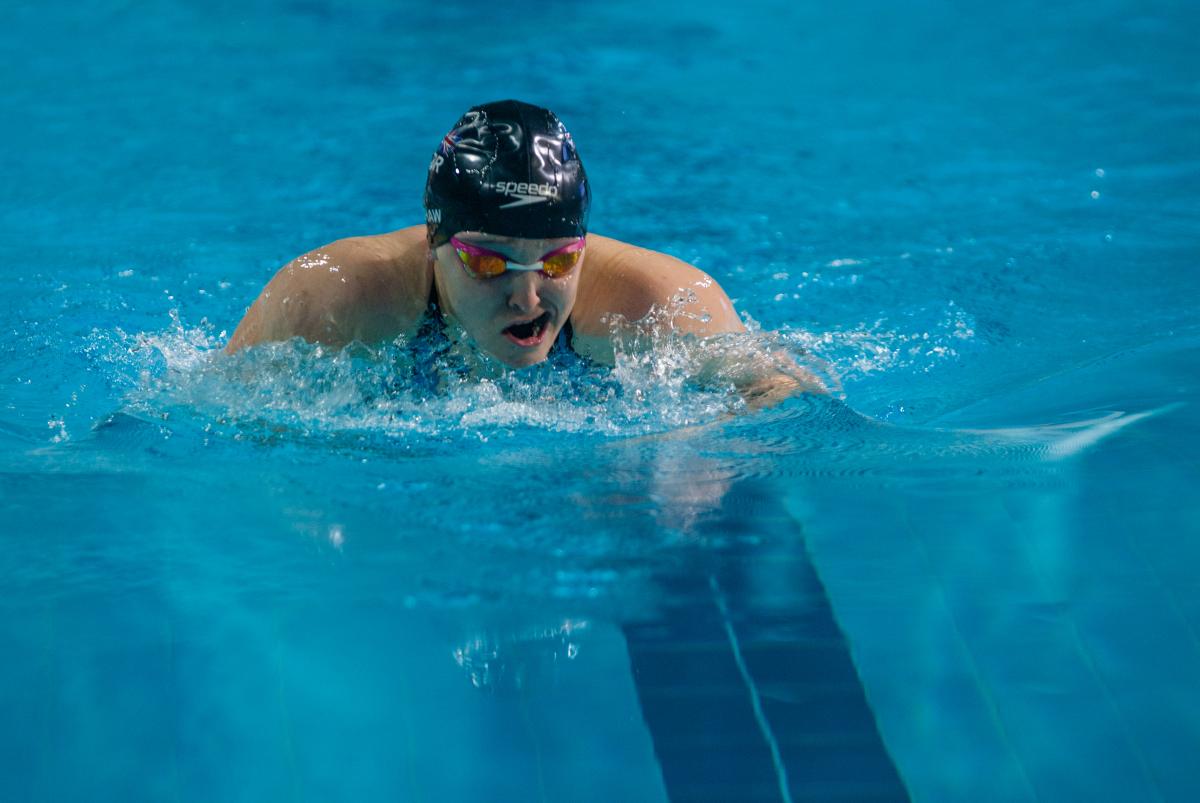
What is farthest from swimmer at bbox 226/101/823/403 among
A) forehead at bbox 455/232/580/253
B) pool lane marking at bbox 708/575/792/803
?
pool lane marking at bbox 708/575/792/803

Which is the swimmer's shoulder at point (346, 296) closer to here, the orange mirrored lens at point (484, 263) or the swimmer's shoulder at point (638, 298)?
the orange mirrored lens at point (484, 263)

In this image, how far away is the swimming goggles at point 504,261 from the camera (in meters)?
Result: 2.82

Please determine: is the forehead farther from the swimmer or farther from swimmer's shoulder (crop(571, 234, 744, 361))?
swimmer's shoulder (crop(571, 234, 744, 361))

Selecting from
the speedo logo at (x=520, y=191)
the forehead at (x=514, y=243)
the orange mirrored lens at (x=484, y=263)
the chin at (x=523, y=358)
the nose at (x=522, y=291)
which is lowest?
the chin at (x=523, y=358)

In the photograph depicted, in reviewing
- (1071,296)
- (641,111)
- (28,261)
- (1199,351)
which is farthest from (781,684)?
(641,111)

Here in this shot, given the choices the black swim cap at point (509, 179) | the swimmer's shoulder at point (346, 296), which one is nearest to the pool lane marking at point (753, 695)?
the black swim cap at point (509, 179)

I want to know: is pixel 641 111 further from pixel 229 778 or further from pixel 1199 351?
pixel 229 778

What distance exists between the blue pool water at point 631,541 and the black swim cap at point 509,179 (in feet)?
1.47

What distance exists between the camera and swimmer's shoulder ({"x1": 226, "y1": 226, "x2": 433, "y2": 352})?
2.96m

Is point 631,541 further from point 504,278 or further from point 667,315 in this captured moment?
point 667,315

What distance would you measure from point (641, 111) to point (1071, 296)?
2668mm

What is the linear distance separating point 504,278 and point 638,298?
46 cm

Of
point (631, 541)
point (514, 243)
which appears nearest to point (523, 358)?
point (514, 243)

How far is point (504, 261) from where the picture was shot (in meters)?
2.84
